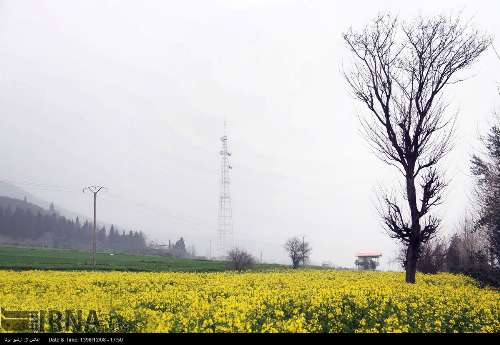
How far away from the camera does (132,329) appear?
30.8ft

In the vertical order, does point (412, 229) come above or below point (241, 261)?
above

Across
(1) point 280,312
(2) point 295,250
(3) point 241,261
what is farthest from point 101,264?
(1) point 280,312

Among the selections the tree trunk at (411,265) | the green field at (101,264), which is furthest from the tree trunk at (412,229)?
the green field at (101,264)

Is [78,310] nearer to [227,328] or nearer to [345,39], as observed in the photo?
[227,328]

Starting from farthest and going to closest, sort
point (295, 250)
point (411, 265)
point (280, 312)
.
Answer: point (295, 250)
point (411, 265)
point (280, 312)

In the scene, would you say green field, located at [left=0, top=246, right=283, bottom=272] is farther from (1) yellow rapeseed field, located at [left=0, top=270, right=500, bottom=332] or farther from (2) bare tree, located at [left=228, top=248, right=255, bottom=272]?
(1) yellow rapeseed field, located at [left=0, top=270, right=500, bottom=332]

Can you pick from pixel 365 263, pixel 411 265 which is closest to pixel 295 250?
pixel 365 263

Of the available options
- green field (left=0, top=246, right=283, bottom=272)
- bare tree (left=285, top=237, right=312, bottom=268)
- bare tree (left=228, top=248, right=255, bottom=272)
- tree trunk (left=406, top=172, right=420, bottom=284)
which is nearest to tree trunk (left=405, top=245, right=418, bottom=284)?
tree trunk (left=406, top=172, right=420, bottom=284)

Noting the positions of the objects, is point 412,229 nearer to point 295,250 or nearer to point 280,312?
point 280,312

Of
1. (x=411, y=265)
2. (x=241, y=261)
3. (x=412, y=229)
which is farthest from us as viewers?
(x=241, y=261)

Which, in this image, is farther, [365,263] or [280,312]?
[365,263]

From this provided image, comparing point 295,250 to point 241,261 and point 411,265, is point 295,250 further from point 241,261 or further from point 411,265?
point 411,265

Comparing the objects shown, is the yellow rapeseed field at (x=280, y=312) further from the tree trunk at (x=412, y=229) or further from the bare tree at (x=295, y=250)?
→ the bare tree at (x=295, y=250)

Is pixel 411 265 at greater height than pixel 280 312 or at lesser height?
greater
